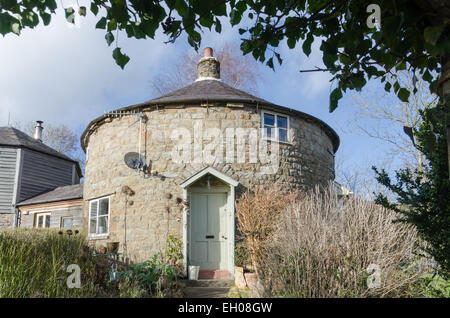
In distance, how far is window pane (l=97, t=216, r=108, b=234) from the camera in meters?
11.9

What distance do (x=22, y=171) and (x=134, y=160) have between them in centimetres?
1335

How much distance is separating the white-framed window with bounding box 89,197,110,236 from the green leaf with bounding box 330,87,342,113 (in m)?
9.73

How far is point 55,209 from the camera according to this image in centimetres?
1891

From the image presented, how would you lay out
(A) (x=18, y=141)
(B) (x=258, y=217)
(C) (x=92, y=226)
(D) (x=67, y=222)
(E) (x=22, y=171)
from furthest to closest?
(A) (x=18, y=141), (E) (x=22, y=171), (D) (x=67, y=222), (C) (x=92, y=226), (B) (x=258, y=217)

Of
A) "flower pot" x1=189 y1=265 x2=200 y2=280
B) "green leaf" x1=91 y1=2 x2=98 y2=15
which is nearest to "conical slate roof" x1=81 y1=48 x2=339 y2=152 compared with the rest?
"flower pot" x1=189 y1=265 x2=200 y2=280

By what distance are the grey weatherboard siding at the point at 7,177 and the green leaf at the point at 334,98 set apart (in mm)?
21530

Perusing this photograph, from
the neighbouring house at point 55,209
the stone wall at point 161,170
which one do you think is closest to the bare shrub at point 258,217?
the stone wall at point 161,170

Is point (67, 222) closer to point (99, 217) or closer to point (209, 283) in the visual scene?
point (99, 217)

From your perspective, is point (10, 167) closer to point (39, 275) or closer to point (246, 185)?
point (246, 185)

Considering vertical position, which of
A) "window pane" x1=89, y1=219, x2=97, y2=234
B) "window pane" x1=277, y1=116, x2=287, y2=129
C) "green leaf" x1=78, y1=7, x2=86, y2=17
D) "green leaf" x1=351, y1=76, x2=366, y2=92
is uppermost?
"window pane" x1=277, y1=116, x2=287, y2=129

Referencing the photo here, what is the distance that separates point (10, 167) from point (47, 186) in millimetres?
2543

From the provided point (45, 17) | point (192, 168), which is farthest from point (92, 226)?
point (45, 17)

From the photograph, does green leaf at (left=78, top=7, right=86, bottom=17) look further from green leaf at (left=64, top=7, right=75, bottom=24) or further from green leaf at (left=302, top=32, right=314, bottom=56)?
green leaf at (left=302, top=32, right=314, bottom=56)

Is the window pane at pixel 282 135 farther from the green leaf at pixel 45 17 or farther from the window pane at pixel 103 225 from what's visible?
the green leaf at pixel 45 17
